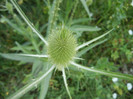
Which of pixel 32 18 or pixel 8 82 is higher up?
pixel 32 18

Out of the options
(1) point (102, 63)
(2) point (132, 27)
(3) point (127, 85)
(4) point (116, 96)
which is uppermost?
(2) point (132, 27)

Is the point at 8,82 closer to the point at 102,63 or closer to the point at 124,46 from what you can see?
the point at 102,63

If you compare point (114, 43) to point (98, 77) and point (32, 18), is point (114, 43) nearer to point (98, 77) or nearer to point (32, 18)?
point (98, 77)

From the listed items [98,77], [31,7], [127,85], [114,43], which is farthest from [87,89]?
[31,7]

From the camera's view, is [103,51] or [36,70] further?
[103,51]

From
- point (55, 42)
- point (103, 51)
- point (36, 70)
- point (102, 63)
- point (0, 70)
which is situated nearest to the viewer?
point (55, 42)

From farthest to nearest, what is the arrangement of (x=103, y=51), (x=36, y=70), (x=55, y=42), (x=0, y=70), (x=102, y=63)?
(x=103, y=51) → (x=0, y=70) → (x=102, y=63) → (x=36, y=70) → (x=55, y=42)
